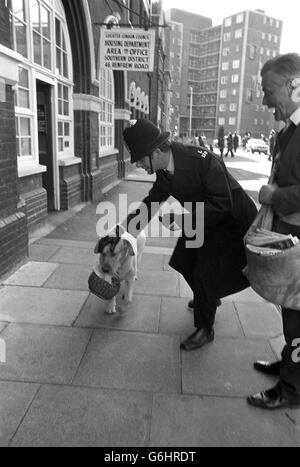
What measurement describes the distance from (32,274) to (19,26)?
12.9 feet

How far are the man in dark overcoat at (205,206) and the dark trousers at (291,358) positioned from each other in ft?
2.15

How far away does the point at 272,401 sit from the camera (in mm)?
2607

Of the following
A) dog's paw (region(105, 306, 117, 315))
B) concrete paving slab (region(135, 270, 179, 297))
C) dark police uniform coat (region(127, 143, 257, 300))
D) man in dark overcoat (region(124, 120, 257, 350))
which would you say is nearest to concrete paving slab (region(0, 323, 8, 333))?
dog's paw (region(105, 306, 117, 315))

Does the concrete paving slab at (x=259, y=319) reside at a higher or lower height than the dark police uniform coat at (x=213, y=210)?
lower

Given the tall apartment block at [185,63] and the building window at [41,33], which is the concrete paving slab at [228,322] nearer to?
the building window at [41,33]

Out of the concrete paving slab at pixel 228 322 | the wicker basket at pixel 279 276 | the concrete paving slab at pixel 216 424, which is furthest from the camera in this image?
the concrete paving slab at pixel 228 322

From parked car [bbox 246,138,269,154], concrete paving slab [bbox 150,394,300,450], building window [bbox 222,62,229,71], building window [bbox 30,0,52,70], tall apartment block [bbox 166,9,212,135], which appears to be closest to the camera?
concrete paving slab [bbox 150,394,300,450]

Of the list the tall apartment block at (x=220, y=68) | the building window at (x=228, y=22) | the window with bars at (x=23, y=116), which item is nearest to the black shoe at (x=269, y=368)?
the window with bars at (x=23, y=116)

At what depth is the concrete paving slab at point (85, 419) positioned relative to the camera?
7.42ft

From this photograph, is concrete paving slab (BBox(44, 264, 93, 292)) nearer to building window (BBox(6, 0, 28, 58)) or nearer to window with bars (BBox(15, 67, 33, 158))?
window with bars (BBox(15, 67, 33, 158))

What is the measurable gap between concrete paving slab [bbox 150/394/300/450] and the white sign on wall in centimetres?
858

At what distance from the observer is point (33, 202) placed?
6551mm

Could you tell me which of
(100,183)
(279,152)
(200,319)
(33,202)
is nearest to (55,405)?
(200,319)

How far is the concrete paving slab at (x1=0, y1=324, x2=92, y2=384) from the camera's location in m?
2.85
